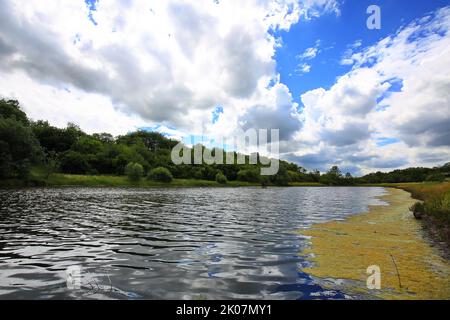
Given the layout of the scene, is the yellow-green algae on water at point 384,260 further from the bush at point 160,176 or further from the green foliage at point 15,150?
the bush at point 160,176

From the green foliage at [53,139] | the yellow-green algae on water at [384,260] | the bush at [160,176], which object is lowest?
the yellow-green algae on water at [384,260]

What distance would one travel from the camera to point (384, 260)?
14906 mm

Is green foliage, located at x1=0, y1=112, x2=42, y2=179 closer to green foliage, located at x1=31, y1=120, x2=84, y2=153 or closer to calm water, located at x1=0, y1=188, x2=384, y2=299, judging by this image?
calm water, located at x1=0, y1=188, x2=384, y2=299

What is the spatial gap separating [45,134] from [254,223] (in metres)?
194

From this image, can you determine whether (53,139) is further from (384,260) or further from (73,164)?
(384,260)

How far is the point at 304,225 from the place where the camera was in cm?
2698

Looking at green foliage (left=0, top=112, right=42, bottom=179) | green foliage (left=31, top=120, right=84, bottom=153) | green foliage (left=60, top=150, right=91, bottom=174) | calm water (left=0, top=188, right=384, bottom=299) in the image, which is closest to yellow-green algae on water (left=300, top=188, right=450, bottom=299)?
calm water (left=0, top=188, right=384, bottom=299)

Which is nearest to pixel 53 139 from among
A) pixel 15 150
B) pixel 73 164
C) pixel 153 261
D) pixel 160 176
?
pixel 73 164

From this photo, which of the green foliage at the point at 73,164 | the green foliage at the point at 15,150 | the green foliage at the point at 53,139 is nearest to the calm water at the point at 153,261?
the green foliage at the point at 15,150

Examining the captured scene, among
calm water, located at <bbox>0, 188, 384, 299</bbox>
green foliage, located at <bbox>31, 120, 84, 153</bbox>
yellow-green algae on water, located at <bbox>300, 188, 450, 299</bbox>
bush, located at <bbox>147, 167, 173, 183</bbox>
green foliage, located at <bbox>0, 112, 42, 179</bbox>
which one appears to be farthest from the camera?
green foliage, located at <bbox>31, 120, 84, 153</bbox>

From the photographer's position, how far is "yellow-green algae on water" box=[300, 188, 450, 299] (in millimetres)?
10758

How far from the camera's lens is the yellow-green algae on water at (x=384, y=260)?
10.8 metres
